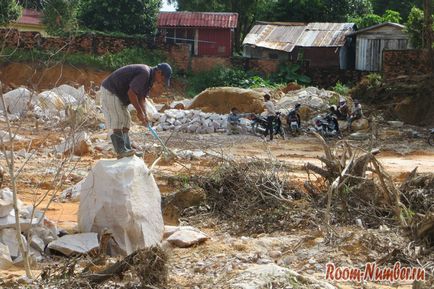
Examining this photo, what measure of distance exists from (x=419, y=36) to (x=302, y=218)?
17382 millimetres

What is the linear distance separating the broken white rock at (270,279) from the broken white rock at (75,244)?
5.73 ft

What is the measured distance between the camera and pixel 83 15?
30.7 m

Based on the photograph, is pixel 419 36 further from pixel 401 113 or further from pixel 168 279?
pixel 168 279

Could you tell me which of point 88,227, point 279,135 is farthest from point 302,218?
point 279,135

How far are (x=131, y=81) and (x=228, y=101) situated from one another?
1344cm

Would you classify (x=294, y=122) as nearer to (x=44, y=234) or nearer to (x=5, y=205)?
(x=44, y=234)

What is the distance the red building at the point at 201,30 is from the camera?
30.3m

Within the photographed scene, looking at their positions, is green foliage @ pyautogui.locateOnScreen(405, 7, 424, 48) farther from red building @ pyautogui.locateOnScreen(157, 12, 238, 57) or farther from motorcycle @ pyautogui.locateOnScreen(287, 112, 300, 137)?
red building @ pyautogui.locateOnScreen(157, 12, 238, 57)

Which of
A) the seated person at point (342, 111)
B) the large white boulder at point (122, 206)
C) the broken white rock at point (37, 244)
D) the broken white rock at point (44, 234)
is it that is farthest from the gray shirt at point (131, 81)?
the seated person at point (342, 111)

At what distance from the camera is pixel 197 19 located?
1204 inches

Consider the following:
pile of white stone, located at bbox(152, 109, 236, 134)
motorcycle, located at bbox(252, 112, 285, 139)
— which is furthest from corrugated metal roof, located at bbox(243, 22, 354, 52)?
motorcycle, located at bbox(252, 112, 285, 139)

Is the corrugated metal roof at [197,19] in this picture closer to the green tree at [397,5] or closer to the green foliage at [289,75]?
the green foliage at [289,75]

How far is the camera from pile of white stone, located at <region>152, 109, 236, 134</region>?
18.5m

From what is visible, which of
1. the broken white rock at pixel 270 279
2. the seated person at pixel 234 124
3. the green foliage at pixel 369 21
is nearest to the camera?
the broken white rock at pixel 270 279
